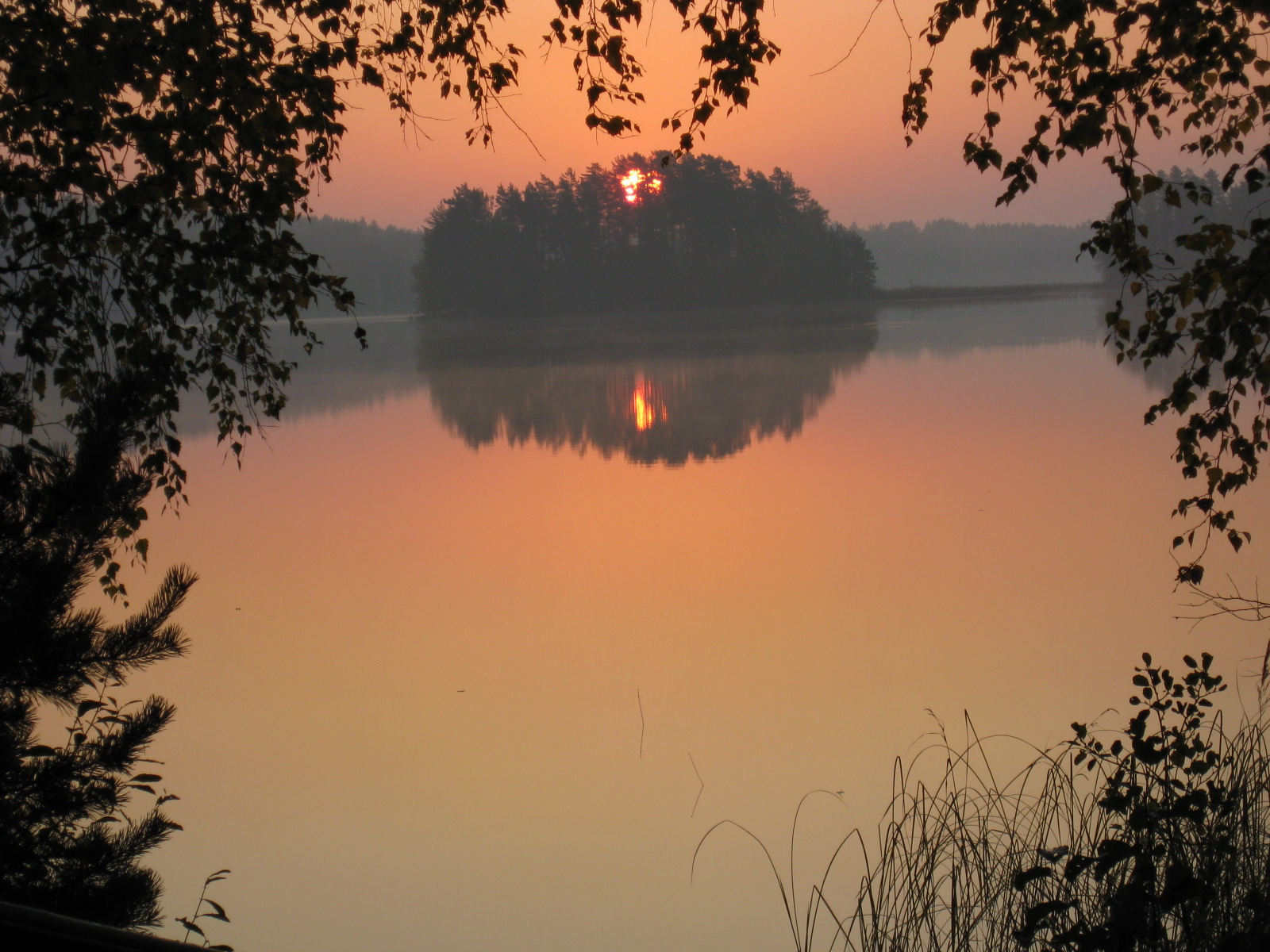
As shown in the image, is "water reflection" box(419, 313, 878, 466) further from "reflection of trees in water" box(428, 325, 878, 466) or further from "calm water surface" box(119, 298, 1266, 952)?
"calm water surface" box(119, 298, 1266, 952)

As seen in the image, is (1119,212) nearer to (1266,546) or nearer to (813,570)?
(813,570)

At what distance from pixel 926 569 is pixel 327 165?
3.68 metres

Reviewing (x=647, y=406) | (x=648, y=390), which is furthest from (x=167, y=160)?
(x=648, y=390)

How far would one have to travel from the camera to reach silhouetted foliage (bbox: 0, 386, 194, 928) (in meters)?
1.90

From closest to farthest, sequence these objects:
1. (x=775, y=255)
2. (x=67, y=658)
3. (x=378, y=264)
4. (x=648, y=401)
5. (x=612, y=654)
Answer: (x=67, y=658) → (x=612, y=654) → (x=648, y=401) → (x=775, y=255) → (x=378, y=264)

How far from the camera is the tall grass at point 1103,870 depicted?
1.96 m

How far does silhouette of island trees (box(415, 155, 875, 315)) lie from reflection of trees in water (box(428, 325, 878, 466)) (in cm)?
2954

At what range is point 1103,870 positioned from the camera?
199cm

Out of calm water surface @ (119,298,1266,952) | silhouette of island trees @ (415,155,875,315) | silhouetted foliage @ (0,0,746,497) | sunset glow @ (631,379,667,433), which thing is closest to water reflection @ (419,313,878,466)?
sunset glow @ (631,379,667,433)

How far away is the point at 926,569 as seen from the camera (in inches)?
230

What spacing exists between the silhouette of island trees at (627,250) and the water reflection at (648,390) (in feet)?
70.7

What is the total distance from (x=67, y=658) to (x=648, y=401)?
42.0 ft

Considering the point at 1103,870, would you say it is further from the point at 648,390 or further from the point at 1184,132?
the point at 648,390

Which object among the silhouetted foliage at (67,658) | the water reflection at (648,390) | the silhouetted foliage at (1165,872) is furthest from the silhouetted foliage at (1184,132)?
the water reflection at (648,390)
